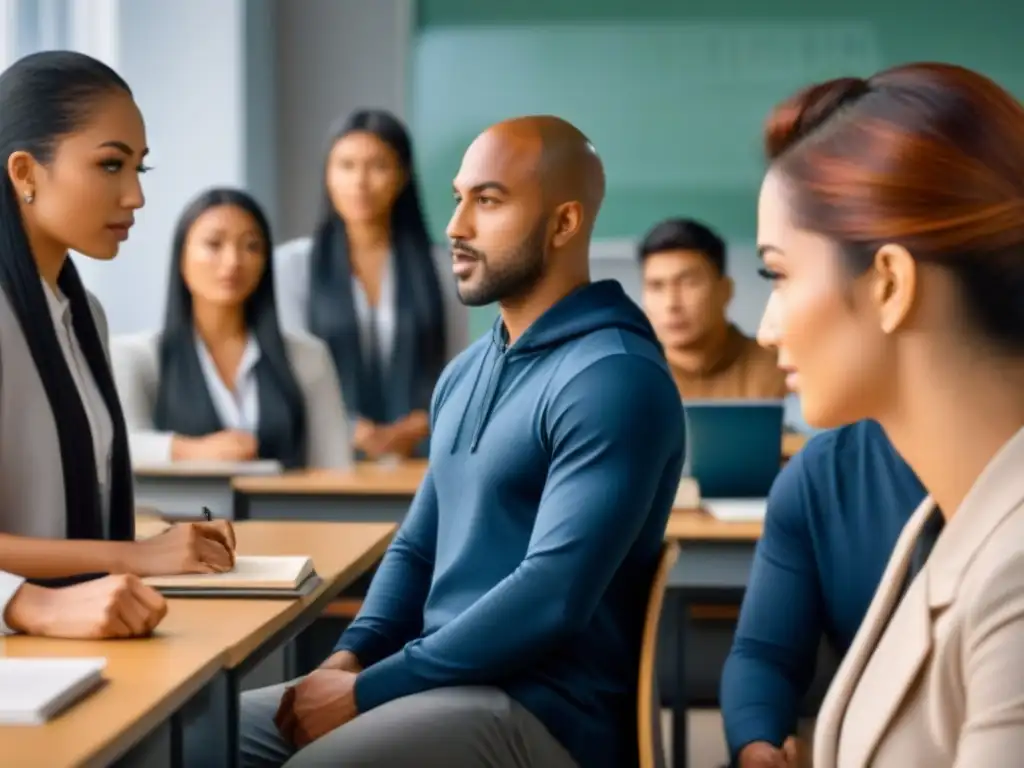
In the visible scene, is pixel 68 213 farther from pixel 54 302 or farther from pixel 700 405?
pixel 700 405

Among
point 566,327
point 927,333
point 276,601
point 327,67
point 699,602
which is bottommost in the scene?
point 699,602

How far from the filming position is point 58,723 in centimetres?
130

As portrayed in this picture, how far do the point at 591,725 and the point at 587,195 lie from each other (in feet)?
2.42

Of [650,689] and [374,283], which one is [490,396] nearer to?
[650,689]

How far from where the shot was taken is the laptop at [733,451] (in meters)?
3.00

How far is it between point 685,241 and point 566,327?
2.07m

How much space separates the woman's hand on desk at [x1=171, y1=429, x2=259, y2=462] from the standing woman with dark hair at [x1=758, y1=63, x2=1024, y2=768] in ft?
9.38

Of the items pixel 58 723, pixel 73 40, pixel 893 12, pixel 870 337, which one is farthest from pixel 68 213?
pixel 893 12

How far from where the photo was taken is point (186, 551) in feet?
6.43

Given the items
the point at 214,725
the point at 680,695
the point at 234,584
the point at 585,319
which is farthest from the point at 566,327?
the point at 680,695

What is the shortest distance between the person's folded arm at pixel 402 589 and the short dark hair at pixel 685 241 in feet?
6.52

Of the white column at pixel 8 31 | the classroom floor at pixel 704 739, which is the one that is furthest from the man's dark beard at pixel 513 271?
the white column at pixel 8 31

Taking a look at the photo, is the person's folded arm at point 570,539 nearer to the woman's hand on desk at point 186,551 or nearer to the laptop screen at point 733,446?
the woman's hand on desk at point 186,551

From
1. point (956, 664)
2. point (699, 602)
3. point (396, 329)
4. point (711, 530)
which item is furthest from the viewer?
point (396, 329)
